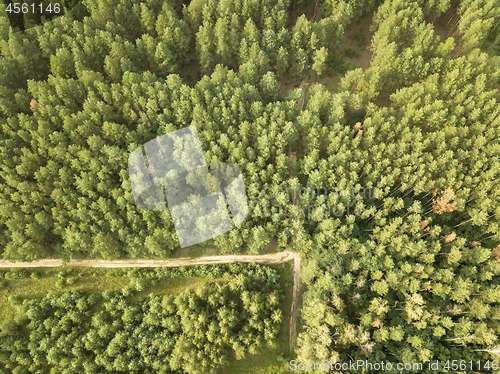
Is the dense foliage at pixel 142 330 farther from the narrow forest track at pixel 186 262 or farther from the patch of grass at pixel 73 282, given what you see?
A: the narrow forest track at pixel 186 262

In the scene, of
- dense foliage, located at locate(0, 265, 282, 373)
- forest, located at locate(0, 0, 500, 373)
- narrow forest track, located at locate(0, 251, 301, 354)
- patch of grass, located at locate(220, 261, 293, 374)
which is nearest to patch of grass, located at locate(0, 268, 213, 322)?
narrow forest track, located at locate(0, 251, 301, 354)

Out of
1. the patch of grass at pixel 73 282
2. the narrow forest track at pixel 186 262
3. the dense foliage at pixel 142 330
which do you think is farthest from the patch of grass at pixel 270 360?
the patch of grass at pixel 73 282

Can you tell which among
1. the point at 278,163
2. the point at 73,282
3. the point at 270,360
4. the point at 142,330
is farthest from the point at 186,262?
the point at 278,163

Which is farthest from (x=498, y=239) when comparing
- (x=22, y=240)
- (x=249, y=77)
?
(x=22, y=240)

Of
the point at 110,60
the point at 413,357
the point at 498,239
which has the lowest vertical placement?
the point at 413,357

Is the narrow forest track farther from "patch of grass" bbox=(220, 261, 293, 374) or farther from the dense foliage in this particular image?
the dense foliage

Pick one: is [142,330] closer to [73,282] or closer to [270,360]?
[73,282]

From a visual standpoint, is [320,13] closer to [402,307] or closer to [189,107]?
[189,107]
